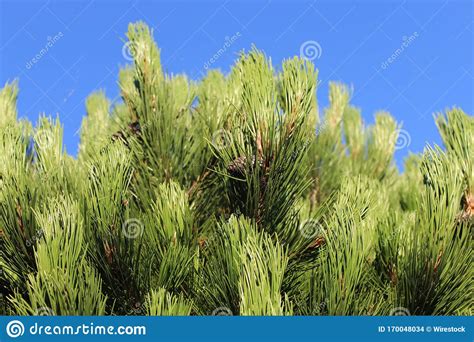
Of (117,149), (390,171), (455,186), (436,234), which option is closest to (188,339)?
(117,149)

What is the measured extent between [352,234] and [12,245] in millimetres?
1043

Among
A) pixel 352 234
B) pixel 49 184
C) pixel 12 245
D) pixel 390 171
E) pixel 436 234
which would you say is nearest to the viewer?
pixel 352 234

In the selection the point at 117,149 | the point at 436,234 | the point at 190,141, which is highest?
Result: the point at 190,141

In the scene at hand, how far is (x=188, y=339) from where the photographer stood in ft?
5.05

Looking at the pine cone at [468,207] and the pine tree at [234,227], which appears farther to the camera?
the pine cone at [468,207]

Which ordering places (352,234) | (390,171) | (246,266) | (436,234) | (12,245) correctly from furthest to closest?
(390,171) → (12,245) → (436,234) → (352,234) → (246,266)

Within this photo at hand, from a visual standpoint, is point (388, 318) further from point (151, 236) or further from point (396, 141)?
point (396, 141)

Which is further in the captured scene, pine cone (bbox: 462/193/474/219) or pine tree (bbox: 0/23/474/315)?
pine cone (bbox: 462/193/474/219)

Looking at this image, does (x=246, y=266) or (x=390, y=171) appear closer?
(x=246, y=266)

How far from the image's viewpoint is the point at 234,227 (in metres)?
1.65

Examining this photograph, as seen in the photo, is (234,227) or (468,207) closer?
(234,227)

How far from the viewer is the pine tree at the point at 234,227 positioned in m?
1.62

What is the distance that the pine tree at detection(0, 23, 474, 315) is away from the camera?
5.32 feet

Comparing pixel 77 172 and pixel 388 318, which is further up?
pixel 77 172
